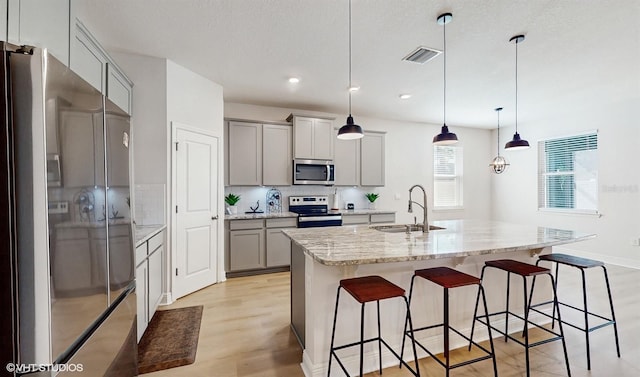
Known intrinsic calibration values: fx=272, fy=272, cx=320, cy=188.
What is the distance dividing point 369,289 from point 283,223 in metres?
2.65

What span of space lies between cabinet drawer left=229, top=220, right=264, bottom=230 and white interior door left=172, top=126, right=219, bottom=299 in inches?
9.6

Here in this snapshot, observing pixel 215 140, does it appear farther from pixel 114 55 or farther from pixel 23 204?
pixel 23 204

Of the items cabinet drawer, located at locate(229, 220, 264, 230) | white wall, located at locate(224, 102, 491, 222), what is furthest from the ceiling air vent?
cabinet drawer, located at locate(229, 220, 264, 230)

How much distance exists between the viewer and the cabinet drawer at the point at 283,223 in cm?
407

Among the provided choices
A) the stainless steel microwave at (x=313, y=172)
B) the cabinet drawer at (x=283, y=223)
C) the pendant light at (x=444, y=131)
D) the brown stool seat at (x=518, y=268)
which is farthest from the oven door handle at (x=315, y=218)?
the brown stool seat at (x=518, y=268)

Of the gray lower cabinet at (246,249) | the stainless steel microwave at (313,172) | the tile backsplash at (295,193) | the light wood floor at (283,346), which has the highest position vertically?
the stainless steel microwave at (313,172)

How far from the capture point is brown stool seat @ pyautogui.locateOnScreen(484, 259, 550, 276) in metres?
1.98

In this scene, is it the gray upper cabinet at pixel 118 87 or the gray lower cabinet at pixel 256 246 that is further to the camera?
the gray lower cabinet at pixel 256 246

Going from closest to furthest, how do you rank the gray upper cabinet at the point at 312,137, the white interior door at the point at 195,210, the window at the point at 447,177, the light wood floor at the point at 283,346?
1. the light wood floor at the point at 283,346
2. the white interior door at the point at 195,210
3. the gray upper cabinet at the point at 312,137
4. the window at the point at 447,177

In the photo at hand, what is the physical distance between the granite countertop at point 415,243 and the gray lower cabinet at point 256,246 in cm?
176

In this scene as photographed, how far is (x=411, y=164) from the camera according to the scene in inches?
228

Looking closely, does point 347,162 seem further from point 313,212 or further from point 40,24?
point 40,24

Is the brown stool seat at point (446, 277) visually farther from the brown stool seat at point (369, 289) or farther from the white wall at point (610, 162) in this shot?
the white wall at point (610, 162)

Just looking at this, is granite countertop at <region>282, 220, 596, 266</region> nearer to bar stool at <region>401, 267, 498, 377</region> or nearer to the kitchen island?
the kitchen island
